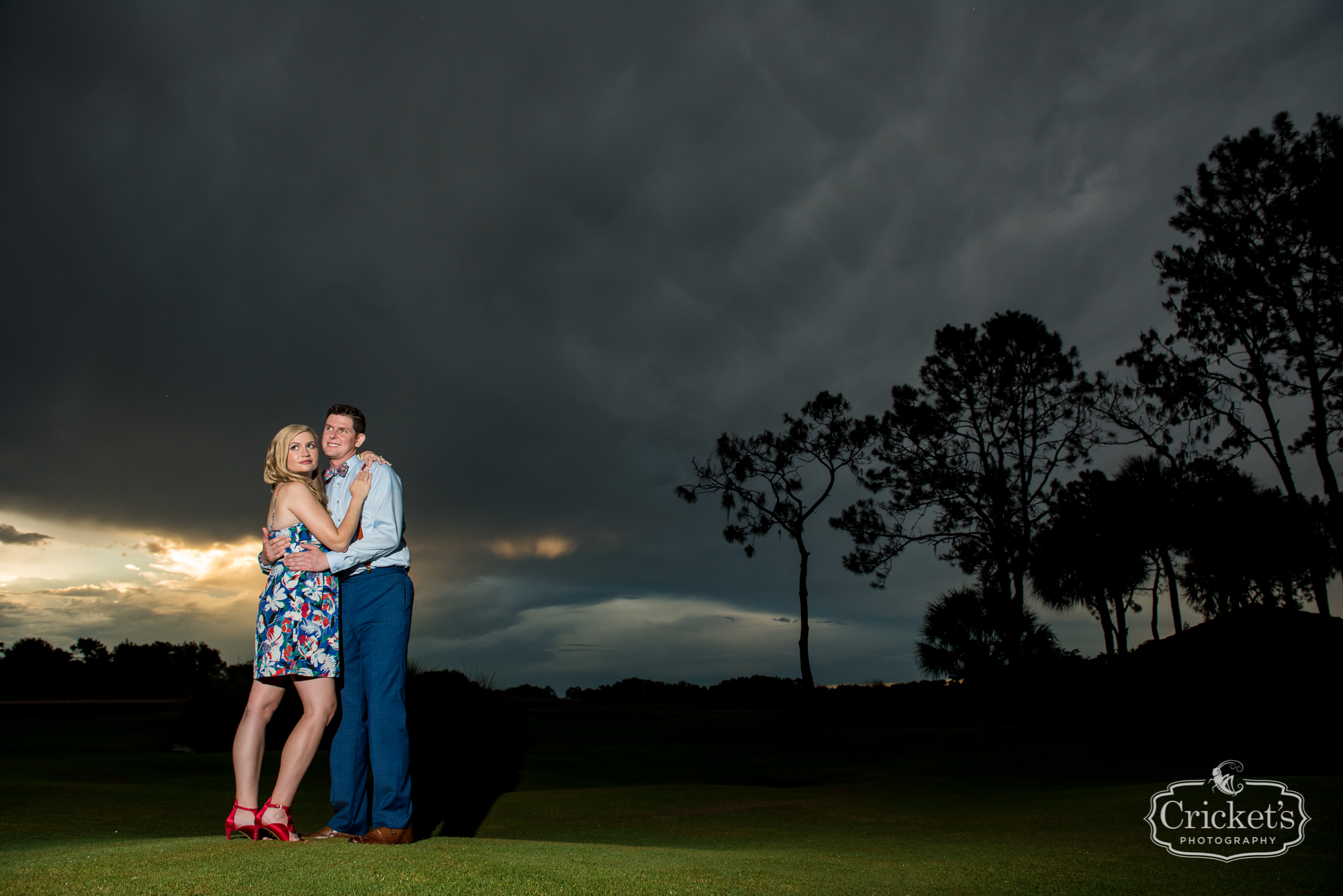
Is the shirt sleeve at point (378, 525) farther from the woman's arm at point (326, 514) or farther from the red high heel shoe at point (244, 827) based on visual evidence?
the red high heel shoe at point (244, 827)

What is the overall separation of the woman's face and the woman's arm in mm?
102

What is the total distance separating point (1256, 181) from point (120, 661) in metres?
47.4

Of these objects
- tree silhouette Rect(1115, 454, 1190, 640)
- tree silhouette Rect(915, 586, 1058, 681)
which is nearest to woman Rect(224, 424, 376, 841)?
tree silhouette Rect(915, 586, 1058, 681)

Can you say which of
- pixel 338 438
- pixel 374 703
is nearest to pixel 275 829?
pixel 374 703

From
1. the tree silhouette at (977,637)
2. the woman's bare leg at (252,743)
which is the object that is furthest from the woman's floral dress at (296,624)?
the tree silhouette at (977,637)

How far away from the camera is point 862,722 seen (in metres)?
20.6

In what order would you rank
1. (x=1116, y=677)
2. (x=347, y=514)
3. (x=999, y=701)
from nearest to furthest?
(x=347, y=514)
(x=999, y=701)
(x=1116, y=677)

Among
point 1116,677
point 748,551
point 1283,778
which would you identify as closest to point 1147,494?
point 1116,677

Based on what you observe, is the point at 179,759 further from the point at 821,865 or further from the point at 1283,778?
the point at 1283,778

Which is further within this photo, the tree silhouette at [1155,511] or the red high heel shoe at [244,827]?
the tree silhouette at [1155,511]

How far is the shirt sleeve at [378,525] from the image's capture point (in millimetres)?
3855

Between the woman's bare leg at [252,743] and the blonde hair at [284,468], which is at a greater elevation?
the blonde hair at [284,468]

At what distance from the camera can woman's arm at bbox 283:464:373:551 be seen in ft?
12.6

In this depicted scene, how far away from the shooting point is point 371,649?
402 centimetres
